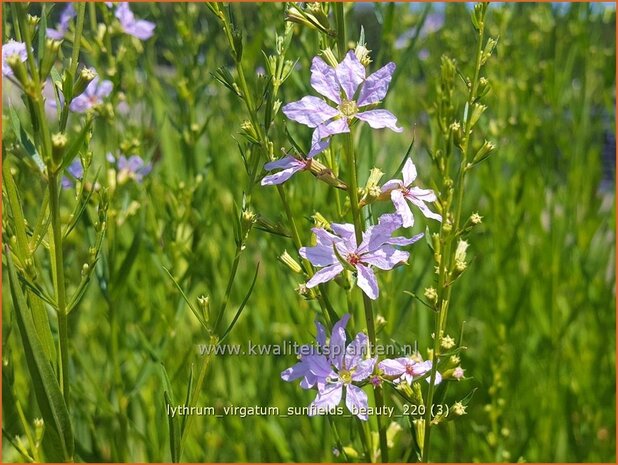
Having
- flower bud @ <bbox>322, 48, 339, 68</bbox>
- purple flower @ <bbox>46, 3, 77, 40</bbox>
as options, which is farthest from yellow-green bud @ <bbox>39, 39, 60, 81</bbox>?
purple flower @ <bbox>46, 3, 77, 40</bbox>

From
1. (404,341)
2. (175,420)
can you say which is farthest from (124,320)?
(175,420)

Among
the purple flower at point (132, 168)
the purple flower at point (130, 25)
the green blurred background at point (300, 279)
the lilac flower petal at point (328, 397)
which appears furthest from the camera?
the purple flower at point (130, 25)

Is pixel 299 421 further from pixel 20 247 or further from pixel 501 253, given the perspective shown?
pixel 20 247

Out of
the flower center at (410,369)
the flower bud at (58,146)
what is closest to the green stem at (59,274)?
the flower bud at (58,146)

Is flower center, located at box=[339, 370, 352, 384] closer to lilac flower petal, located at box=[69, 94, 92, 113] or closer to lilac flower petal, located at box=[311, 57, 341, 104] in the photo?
lilac flower petal, located at box=[311, 57, 341, 104]

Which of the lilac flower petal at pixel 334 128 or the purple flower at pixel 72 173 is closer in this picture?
the lilac flower petal at pixel 334 128

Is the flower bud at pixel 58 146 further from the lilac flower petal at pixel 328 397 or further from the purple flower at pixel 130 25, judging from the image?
the purple flower at pixel 130 25

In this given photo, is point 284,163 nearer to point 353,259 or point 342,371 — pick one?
point 353,259
